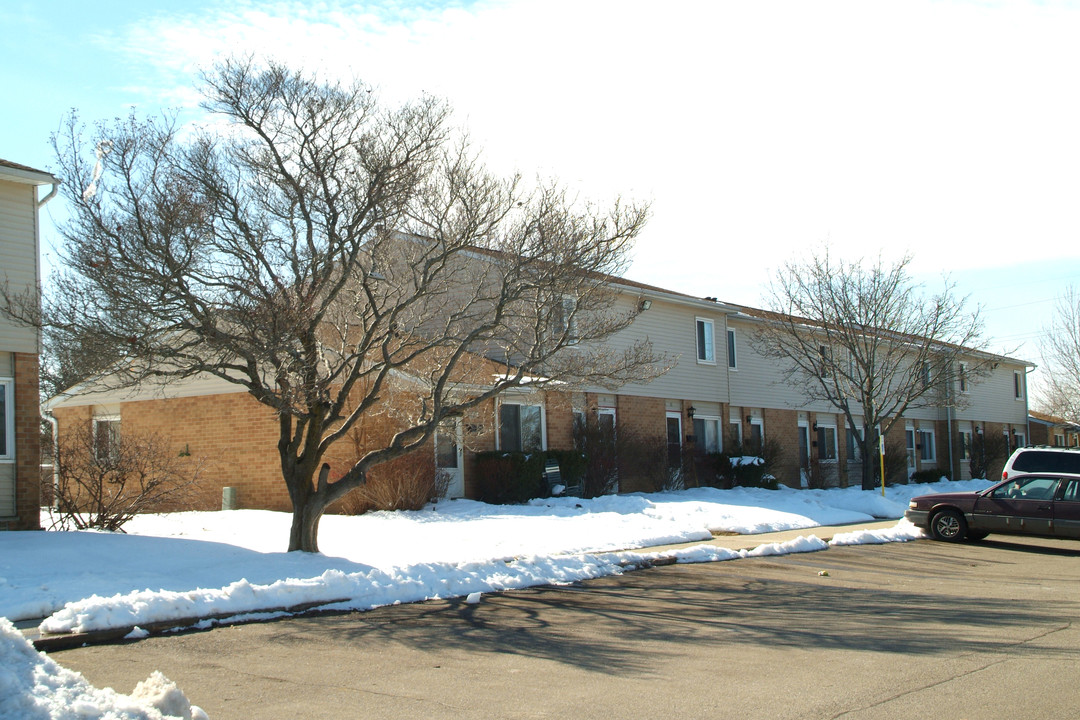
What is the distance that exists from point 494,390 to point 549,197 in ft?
9.74

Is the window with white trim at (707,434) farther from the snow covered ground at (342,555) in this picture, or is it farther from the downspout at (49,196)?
the downspout at (49,196)

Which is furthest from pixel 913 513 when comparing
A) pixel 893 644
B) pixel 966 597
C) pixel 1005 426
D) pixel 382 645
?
pixel 1005 426

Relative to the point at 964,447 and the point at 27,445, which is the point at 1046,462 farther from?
the point at 964,447

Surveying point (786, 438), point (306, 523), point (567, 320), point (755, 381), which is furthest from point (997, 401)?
point (306, 523)

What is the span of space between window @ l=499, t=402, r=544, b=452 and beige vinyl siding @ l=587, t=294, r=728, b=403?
378 centimetres

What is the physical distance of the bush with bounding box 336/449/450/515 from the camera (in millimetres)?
19969

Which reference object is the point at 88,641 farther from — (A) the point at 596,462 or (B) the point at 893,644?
(A) the point at 596,462

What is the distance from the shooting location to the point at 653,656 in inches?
307

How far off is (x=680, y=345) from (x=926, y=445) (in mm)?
18107

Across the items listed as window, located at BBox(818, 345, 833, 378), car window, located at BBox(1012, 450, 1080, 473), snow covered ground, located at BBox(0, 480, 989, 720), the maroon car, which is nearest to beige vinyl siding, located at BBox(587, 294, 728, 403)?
window, located at BBox(818, 345, 833, 378)

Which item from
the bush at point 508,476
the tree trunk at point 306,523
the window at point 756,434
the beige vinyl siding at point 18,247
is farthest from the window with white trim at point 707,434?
the beige vinyl siding at point 18,247

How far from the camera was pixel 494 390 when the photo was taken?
1336cm

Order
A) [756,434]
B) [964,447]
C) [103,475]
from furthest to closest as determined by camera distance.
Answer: [964,447], [756,434], [103,475]

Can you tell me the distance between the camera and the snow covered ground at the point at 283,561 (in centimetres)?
499
